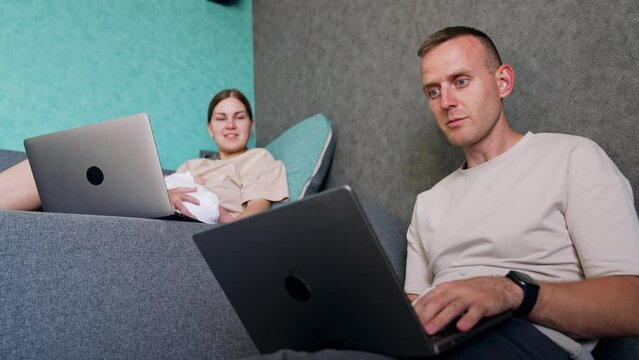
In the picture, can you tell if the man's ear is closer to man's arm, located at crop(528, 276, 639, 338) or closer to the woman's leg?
man's arm, located at crop(528, 276, 639, 338)

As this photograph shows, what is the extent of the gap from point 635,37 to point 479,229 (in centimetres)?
45

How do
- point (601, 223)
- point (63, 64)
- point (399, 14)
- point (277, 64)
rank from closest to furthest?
point (601, 223) < point (399, 14) < point (63, 64) < point (277, 64)

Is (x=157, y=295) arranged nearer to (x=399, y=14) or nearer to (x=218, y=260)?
(x=218, y=260)

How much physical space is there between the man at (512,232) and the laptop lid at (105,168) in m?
0.58

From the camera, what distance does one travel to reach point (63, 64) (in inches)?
76.0

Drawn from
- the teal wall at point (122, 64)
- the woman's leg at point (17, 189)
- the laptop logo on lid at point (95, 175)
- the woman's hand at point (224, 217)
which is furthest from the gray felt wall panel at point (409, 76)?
the woman's leg at point (17, 189)

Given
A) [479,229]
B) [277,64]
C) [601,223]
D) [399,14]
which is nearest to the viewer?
[601,223]

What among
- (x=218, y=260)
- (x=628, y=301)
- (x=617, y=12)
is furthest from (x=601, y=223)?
(x=218, y=260)

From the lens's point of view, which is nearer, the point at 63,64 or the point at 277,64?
the point at 63,64

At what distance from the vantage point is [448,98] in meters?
0.98

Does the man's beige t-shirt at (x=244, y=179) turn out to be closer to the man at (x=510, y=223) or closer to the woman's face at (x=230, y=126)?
the woman's face at (x=230, y=126)

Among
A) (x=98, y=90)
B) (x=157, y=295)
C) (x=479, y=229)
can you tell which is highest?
(x=98, y=90)

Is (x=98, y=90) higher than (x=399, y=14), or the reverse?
(x=399, y=14)

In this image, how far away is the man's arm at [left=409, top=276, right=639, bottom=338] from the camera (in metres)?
0.63
